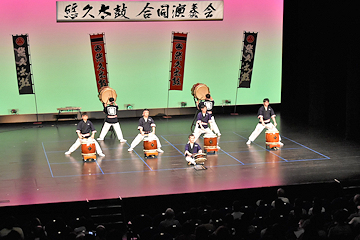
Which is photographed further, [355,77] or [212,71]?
[212,71]

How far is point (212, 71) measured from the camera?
16.0m

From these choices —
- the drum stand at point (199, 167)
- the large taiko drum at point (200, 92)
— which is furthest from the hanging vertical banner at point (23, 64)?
the drum stand at point (199, 167)

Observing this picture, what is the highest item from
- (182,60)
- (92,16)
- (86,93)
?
(92,16)

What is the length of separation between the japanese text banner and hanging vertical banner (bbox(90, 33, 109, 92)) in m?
0.70

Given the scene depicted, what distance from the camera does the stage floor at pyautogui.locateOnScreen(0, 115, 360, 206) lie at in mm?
7645

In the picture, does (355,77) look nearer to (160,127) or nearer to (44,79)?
(160,127)

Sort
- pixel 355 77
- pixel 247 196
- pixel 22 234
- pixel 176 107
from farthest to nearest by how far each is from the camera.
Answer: pixel 176 107
pixel 355 77
pixel 247 196
pixel 22 234

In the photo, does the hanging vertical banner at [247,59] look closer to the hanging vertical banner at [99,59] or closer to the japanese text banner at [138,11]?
the japanese text banner at [138,11]

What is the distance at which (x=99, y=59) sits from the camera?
47.7 ft

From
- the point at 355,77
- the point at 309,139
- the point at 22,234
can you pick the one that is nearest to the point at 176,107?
the point at 309,139

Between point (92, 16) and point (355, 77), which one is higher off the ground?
point (92, 16)

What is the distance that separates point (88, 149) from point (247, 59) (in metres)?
7.88

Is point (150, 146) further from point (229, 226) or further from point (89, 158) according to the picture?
point (229, 226)

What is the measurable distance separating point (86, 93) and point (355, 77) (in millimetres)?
8475
